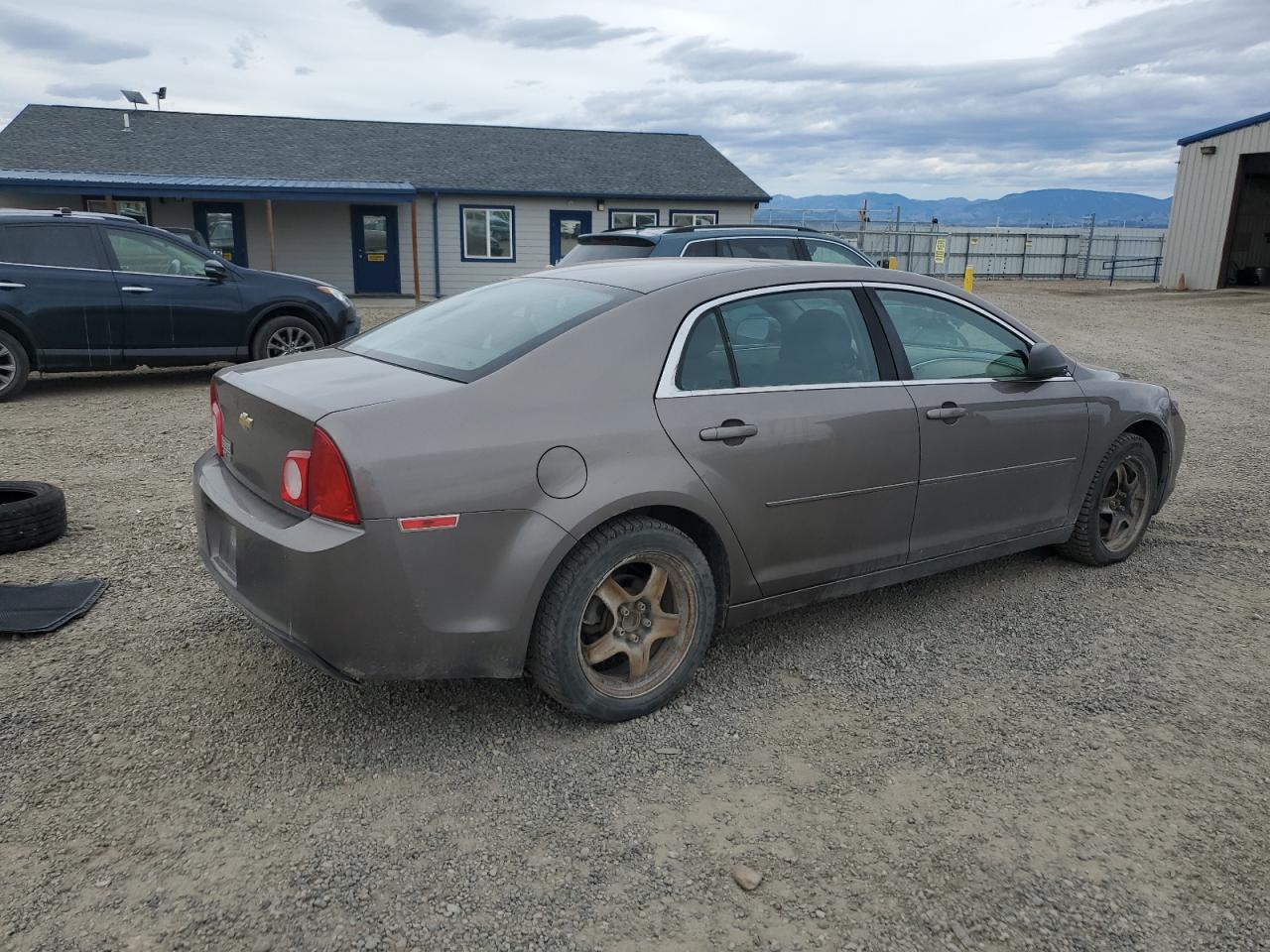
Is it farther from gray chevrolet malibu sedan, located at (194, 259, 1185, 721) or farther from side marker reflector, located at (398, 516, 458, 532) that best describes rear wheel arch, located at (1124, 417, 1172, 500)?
side marker reflector, located at (398, 516, 458, 532)

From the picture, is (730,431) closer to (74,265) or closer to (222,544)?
(222,544)

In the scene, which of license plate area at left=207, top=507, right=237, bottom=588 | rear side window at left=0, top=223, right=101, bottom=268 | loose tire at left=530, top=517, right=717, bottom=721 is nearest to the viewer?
loose tire at left=530, top=517, right=717, bottom=721

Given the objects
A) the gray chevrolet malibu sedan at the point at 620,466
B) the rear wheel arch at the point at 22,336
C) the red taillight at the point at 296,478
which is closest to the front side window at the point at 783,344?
the gray chevrolet malibu sedan at the point at 620,466

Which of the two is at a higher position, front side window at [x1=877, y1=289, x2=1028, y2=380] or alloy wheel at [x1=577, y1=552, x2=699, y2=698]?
front side window at [x1=877, y1=289, x2=1028, y2=380]

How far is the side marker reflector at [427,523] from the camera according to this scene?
2.83m

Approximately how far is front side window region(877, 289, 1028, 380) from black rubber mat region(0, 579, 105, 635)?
3.68m

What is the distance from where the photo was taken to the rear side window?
29.9 feet

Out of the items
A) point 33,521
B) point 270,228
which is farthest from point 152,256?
point 270,228

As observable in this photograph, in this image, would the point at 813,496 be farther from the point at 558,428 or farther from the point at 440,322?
the point at 440,322

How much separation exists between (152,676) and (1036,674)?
338 centimetres

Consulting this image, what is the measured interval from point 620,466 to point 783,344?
963 mm

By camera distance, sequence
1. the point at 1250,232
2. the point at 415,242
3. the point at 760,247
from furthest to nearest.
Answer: the point at 1250,232 < the point at 415,242 < the point at 760,247

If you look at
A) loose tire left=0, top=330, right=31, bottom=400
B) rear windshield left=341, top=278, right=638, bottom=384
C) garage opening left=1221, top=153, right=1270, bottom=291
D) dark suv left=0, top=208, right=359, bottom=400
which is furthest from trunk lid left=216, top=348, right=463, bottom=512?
garage opening left=1221, top=153, right=1270, bottom=291

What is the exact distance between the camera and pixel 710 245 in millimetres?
8852
